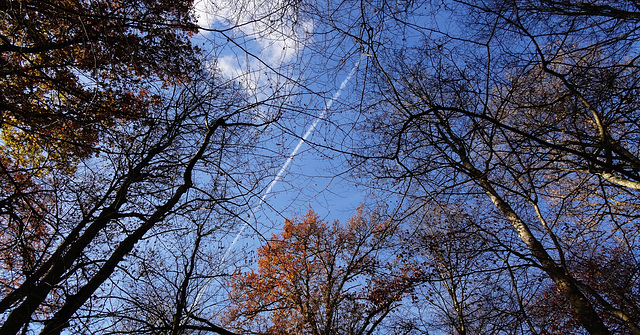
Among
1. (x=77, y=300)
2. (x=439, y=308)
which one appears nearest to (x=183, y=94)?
(x=77, y=300)

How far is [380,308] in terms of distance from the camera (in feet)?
29.1

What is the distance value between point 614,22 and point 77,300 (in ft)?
24.5

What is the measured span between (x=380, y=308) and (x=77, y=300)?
766 centimetres

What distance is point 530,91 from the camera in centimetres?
429

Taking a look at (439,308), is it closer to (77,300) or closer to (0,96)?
(77,300)

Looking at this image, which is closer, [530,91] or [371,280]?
[530,91]

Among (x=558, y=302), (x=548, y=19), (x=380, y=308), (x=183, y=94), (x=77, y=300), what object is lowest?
(x=77, y=300)

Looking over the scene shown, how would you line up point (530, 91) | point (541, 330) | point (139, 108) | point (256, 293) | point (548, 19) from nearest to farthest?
1. point (548, 19)
2. point (530, 91)
3. point (139, 108)
4. point (541, 330)
5. point (256, 293)

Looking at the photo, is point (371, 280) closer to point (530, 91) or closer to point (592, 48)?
point (530, 91)

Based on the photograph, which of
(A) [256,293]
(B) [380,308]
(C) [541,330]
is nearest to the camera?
(C) [541,330]

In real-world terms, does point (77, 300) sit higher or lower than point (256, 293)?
lower

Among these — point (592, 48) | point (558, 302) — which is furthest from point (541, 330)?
point (592, 48)

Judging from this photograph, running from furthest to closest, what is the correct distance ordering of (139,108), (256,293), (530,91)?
(256,293)
(139,108)
(530,91)

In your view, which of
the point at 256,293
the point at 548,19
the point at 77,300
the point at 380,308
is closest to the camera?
the point at 548,19
